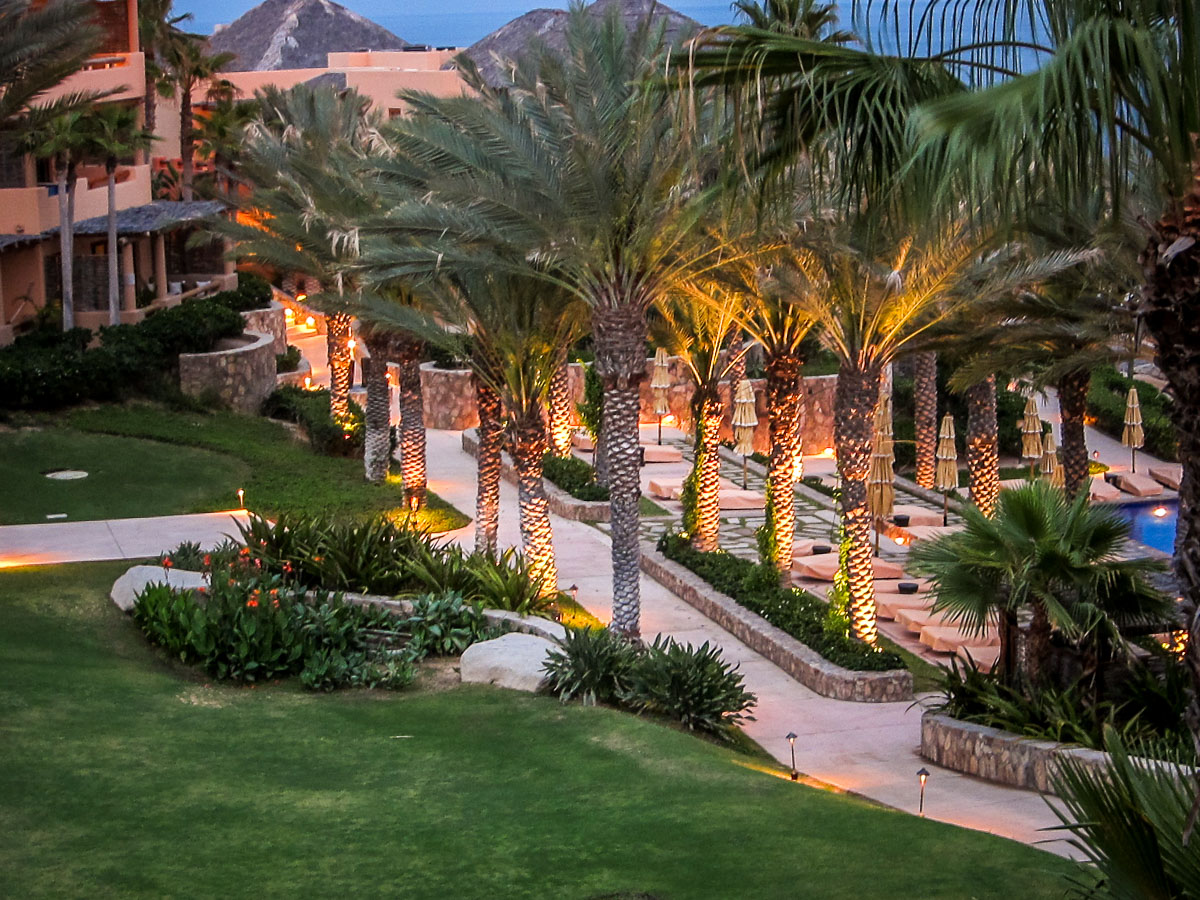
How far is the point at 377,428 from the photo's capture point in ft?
89.5

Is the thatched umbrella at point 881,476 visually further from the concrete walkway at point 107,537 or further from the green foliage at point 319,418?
the green foliage at point 319,418

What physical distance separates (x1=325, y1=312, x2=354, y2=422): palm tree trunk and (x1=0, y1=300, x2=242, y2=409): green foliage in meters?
3.17

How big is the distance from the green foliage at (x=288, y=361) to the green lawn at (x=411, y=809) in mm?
24808

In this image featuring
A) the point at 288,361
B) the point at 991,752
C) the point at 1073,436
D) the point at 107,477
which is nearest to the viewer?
the point at 991,752

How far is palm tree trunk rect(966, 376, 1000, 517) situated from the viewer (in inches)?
938

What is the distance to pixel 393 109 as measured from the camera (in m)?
59.5

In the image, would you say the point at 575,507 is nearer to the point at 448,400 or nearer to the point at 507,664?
the point at 448,400

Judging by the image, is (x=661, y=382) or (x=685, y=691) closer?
(x=685, y=691)

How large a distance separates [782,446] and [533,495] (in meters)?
3.83

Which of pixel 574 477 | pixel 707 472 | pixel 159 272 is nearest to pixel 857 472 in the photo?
pixel 707 472

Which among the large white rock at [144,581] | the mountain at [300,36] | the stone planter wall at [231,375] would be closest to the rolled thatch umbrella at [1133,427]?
the large white rock at [144,581]

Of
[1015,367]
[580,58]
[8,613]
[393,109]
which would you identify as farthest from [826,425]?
[393,109]

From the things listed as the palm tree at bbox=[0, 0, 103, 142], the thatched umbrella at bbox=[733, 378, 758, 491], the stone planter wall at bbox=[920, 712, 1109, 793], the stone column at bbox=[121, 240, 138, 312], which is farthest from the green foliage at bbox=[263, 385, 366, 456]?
the stone planter wall at bbox=[920, 712, 1109, 793]

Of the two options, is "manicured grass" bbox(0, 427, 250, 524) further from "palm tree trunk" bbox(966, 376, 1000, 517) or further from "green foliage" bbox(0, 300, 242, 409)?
"palm tree trunk" bbox(966, 376, 1000, 517)
